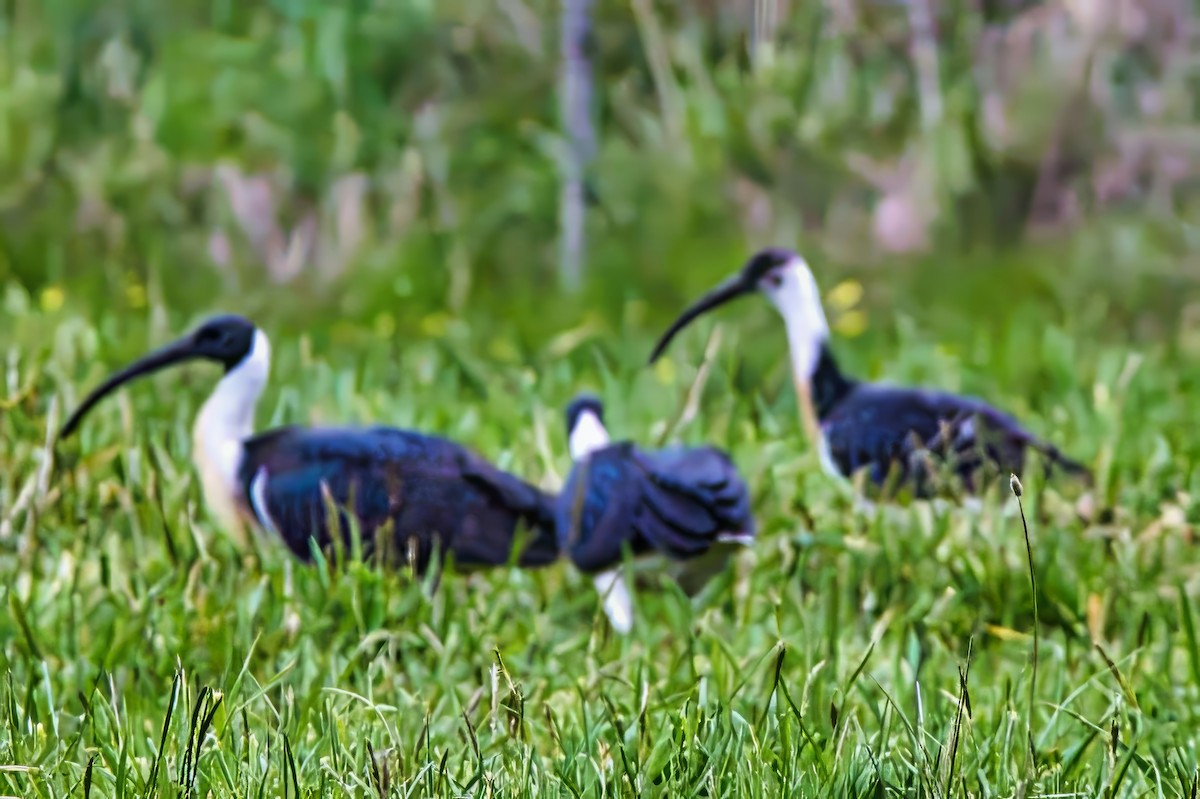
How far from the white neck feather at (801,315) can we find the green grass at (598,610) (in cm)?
21

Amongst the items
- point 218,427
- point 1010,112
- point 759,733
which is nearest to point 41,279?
A: point 218,427

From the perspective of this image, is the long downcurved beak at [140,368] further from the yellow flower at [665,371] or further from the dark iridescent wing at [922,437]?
the dark iridescent wing at [922,437]

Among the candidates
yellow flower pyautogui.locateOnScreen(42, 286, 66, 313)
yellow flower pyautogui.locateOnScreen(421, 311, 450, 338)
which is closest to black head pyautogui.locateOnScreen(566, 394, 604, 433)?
yellow flower pyautogui.locateOnScreen(421, 311, 450, 338)

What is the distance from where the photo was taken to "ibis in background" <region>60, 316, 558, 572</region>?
4.24 meters

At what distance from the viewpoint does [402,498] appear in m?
4.28

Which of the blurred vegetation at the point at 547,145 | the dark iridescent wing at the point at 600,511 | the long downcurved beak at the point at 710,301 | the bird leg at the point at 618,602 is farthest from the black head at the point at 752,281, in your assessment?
the bird leg at the point at 618,602

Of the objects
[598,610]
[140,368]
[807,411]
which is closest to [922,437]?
[807,411]

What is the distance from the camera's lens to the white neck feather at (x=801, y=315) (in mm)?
5355

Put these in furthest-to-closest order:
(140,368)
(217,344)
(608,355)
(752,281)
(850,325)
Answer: (850,325), (608,355), (752,281), (217,344), (140,368)

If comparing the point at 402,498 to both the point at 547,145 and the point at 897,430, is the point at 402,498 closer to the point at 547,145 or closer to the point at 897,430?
the point at 897,430

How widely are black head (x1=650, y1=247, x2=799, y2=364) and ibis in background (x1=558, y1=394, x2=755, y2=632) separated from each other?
1143 mm

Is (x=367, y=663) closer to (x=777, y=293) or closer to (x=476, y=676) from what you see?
(x=476, y=676)

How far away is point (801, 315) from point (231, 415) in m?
1.77

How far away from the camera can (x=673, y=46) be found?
6.99 m
